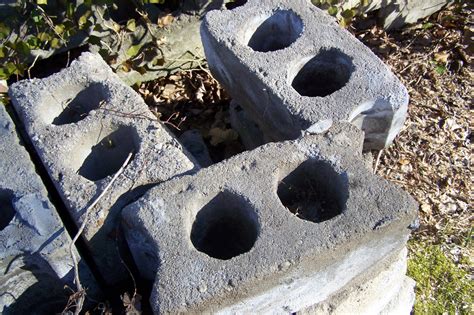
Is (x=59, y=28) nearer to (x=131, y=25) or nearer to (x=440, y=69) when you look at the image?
(x=131, y=25)

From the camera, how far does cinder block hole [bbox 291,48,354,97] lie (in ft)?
10.7

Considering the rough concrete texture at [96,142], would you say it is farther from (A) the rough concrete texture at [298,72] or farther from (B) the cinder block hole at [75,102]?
(A) the rough concrete texture at [298,72]

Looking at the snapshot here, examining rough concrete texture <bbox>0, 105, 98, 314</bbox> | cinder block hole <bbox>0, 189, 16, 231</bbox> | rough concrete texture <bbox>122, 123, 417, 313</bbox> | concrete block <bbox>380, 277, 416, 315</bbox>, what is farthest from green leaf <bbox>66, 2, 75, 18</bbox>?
concrete block <bbox>380, 277, 416, 315</bbox>

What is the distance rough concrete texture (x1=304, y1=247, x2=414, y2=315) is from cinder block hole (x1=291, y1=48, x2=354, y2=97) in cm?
99

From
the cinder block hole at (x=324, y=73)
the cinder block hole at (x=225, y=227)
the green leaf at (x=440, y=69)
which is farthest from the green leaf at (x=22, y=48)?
the green leaf at (x=440, y=69)

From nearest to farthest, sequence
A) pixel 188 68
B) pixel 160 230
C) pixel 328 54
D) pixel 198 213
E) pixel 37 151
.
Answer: pixel 160 230 → pixel 198 213 → pixel 37 151 → pixel 328 54 → pixel 188 68

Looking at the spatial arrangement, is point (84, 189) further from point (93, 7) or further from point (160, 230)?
point (93, 7)

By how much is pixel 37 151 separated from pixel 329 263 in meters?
1.50

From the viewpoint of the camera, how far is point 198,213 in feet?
8.84

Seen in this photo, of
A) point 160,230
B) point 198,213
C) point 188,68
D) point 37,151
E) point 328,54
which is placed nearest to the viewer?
point 160,230

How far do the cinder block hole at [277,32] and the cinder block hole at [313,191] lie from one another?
3.19ft

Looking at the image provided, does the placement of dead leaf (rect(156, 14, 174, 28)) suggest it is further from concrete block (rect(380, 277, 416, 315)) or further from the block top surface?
concrete block (rect(380, 277, 416, 315))

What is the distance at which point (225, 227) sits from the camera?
2863mm

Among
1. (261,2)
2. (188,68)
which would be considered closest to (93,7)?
(188,68)
